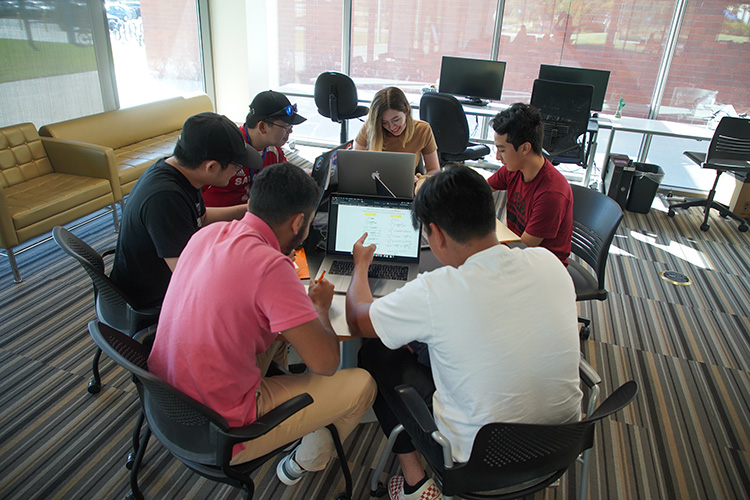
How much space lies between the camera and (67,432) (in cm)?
213

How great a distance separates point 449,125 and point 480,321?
140 inches

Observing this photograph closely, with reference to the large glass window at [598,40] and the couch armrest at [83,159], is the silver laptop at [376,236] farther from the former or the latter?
the large glass window at [598,40]

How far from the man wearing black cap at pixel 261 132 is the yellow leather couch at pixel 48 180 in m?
1.43

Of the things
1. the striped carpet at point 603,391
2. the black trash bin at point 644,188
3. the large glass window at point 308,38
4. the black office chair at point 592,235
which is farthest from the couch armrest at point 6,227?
the black trash bin at point 644,188

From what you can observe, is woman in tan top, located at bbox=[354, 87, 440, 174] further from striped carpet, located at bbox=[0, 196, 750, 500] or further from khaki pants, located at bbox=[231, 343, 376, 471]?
khaki pants, located at bbox=[231, 343, 376, 471]

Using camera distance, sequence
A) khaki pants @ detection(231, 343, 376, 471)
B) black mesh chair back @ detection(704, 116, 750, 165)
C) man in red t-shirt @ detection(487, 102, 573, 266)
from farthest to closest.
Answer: black mesh chair back @ detection(704, 116, 750, 165)
man in red t-shirt @ detection(487, 102, 573, 266)
khaki pants @ detection(231, 343, 376, 471)

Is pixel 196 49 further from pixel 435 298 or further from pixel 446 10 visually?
pixel 435 298

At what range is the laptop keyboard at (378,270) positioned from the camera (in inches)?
77.8

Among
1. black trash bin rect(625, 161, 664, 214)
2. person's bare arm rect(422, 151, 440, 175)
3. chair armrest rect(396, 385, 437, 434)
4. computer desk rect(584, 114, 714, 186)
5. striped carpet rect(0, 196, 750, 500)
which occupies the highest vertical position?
computer desk rect(584, 114, 714, 186)

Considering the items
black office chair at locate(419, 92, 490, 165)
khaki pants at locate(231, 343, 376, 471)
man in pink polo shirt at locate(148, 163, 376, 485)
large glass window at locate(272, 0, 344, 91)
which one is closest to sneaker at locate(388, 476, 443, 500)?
khaki pants at locate(231, 343, 376, 471)

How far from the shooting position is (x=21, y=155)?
146 inches

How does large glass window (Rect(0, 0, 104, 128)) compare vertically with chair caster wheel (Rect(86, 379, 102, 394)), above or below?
above

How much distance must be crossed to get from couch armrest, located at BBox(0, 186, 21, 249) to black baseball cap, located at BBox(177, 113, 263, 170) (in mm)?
1835

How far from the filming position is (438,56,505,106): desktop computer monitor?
17.8 ft
